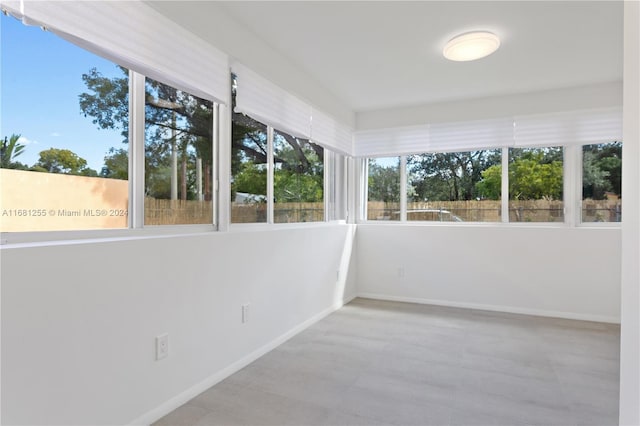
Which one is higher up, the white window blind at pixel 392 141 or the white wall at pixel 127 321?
the white window blind at pixel 392 141

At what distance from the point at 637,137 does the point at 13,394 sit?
2.03 metres

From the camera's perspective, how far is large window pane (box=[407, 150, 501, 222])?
13.6 feet

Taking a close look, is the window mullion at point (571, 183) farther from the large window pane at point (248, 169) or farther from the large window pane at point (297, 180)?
the large window pane at point (248, 169)

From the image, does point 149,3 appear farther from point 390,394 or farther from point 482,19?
point 390,394

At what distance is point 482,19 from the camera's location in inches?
96.4

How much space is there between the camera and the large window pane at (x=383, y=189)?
4.62 metres

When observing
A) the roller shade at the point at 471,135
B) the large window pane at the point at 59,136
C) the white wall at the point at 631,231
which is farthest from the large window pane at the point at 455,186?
the white wall at the point at 631,231

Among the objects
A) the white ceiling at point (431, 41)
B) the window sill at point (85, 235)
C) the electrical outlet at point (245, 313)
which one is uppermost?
the white ceiling at point (431, 41)

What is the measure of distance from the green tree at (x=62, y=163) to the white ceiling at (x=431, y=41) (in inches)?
35.8

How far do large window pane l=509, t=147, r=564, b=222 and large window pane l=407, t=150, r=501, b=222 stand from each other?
0.16 m

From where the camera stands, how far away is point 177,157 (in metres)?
2.20

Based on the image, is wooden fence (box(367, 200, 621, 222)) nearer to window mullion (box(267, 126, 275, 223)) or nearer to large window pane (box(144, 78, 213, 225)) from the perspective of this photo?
window mullion (box(267, 126, 275, 223))

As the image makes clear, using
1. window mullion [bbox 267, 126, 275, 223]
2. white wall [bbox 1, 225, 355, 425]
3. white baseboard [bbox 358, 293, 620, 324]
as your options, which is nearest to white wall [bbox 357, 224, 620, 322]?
white baseboard [bbox 358, 293, 620, 324]

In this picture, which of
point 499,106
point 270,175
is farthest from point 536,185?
point 270,175
